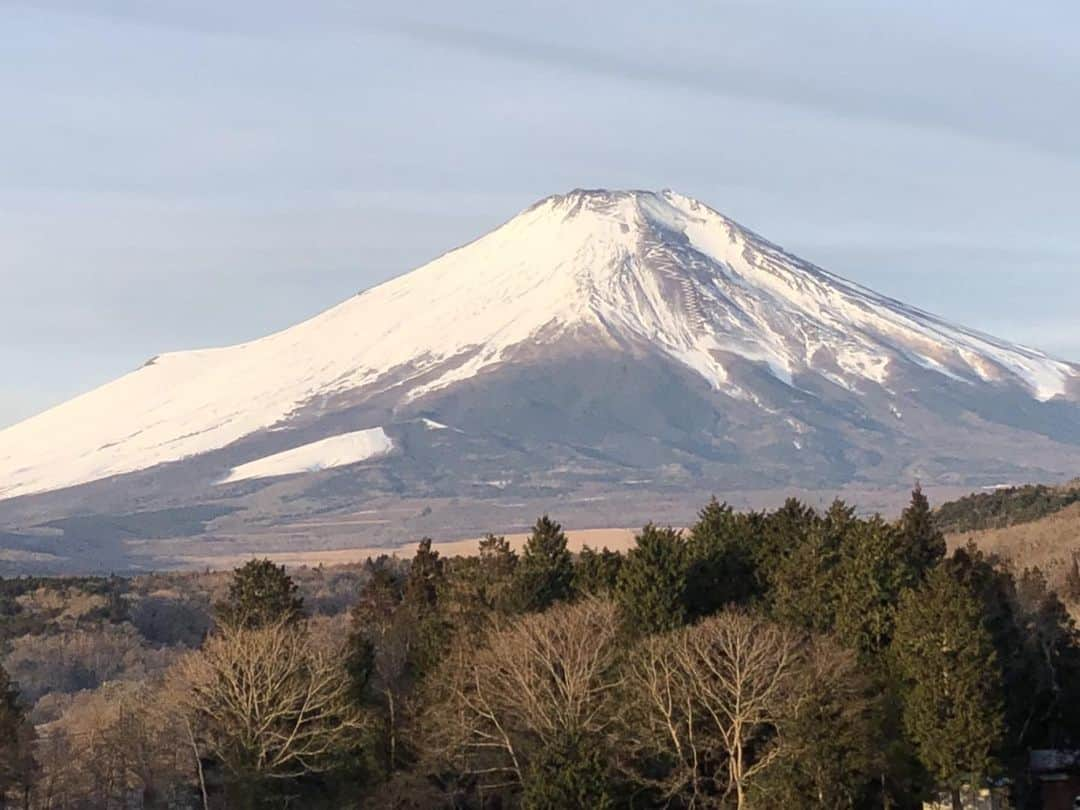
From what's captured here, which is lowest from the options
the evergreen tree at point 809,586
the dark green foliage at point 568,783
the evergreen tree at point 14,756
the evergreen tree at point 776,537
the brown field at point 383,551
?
the dark green foliage at point 568,783

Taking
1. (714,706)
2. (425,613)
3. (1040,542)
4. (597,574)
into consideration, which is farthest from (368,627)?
(1040,542)

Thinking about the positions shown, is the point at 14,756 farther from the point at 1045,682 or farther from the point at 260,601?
the point at 1045,682

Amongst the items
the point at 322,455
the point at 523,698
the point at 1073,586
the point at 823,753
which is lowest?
the point at 823,753

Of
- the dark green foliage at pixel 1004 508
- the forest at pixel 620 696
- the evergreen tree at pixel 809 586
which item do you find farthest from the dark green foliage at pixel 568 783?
the dark green foliage at pixel 1004 508

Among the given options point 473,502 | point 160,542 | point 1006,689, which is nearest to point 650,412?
point 473,502

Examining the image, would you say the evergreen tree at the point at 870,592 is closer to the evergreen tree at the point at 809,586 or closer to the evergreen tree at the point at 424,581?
the evergreen tree at the point at 809,586

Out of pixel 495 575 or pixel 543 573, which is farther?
pixel 543 573

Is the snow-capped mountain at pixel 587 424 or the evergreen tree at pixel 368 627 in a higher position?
the snow-capped mountain at pixel 587 424

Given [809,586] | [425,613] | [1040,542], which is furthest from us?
[1040,542]
